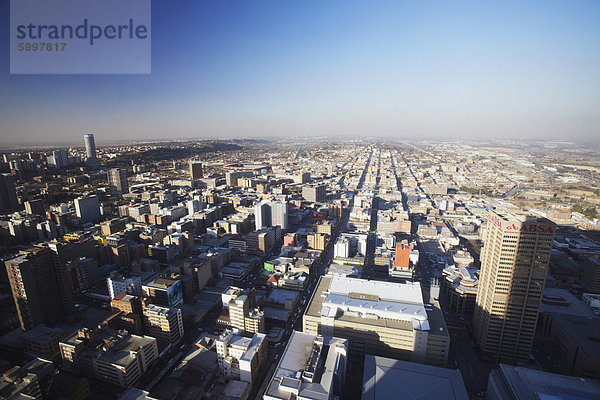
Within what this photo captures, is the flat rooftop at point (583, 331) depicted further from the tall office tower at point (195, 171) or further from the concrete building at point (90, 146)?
the concrete building at point (90, 146)

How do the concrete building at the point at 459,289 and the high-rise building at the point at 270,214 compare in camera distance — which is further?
the high-rise building at the point at 270,214

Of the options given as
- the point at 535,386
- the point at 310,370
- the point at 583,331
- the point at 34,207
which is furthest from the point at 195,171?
the point at 535,386

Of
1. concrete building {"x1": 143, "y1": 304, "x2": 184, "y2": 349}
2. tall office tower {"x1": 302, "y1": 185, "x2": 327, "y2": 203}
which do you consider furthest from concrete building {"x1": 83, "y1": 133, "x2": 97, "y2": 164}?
concrete building {"x1": 143, "y1": 304, "x2": 184, "y2": 349}

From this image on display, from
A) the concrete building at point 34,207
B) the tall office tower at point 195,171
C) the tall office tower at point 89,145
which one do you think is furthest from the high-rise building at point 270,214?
the tall office tower at point 89,145

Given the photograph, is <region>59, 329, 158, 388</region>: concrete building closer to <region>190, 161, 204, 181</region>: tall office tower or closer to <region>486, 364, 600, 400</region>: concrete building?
<region>486, 364, 600, 400</region>: concrete building

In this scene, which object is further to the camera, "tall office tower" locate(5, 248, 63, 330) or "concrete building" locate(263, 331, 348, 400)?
"tall office tower" locate(5, 248, 63, 330)
